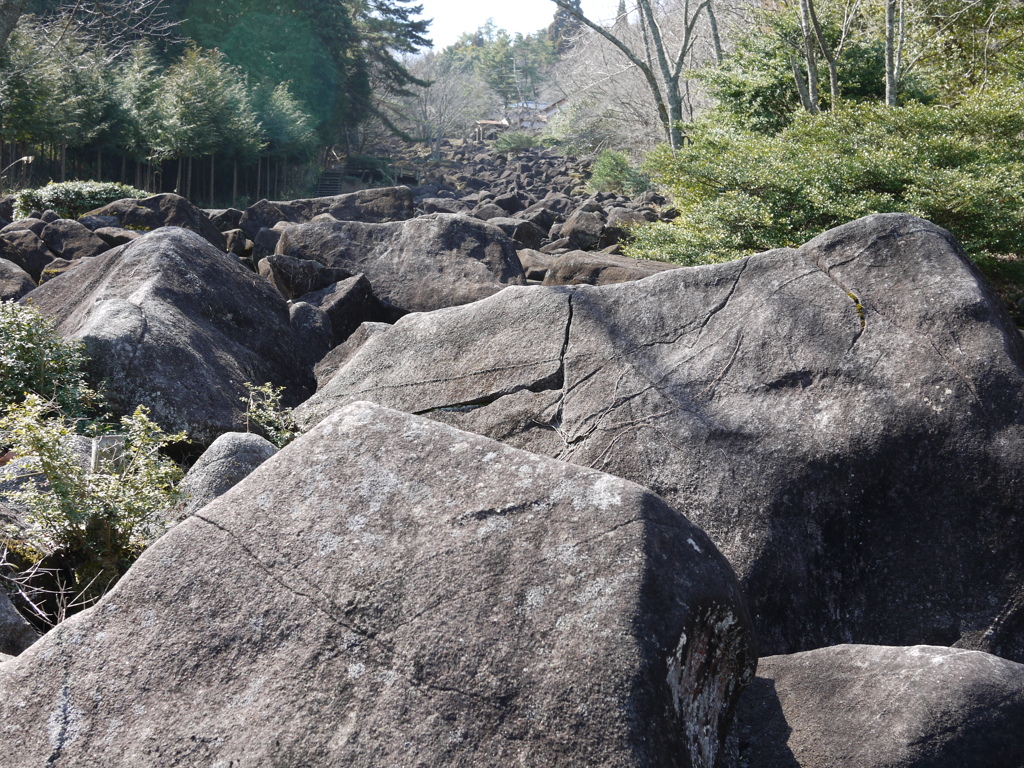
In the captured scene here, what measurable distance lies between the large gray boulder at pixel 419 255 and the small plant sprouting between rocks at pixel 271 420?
283cm

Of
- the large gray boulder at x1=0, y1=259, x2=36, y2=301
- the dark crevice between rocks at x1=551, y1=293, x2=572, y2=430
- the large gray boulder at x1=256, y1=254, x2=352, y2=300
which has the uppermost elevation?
the large gray boulder at x1=0, y1=259, x2=36, y2=301

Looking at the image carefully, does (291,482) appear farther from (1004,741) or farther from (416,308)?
(416,308)

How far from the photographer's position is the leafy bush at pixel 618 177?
3325cm

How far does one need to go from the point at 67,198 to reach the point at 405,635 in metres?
20.7

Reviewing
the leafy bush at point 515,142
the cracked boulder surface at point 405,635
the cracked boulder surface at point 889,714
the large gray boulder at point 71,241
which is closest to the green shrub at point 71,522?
the cracked boulder surface at point 405,635

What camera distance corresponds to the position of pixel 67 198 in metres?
19.5

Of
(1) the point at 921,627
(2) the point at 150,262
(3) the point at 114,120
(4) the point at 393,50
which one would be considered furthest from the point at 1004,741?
(4) the point at 393,50

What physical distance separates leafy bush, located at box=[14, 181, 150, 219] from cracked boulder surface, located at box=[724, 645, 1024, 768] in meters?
19.7

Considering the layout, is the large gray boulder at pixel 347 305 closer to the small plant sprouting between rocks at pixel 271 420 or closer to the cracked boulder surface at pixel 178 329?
the cracked boulder surface at pixel 178 329

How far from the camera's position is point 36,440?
355cm

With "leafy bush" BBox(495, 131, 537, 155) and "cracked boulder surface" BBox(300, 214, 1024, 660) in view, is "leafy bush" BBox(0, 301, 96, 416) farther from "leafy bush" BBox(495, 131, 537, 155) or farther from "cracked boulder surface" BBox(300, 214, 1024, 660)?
"leafy bush" BBox(495, 131, 537, 155)

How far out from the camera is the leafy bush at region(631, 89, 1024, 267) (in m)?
8.73

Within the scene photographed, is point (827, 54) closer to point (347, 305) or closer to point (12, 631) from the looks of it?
point (347, 305)

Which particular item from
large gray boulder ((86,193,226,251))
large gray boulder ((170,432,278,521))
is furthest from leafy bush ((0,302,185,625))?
large gray boulder ((86,193,226,251))
